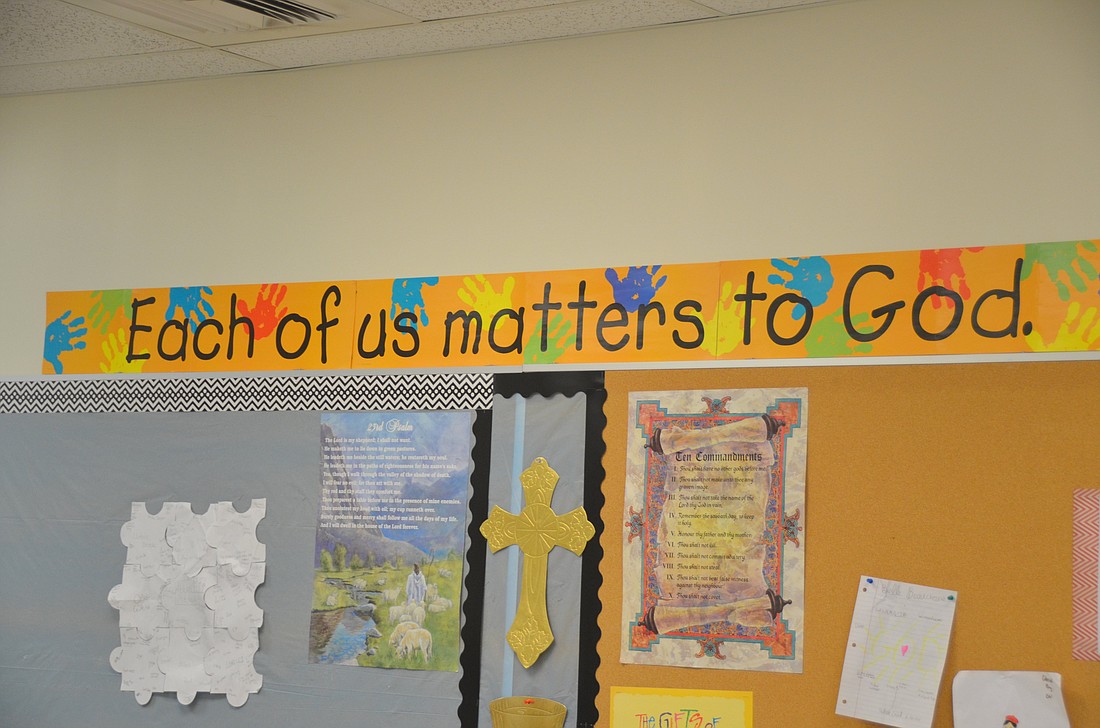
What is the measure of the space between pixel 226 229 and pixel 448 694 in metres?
1.33

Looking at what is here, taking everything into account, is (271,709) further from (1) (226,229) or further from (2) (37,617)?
(1) (226,229)

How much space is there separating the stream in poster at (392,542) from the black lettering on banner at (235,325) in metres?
0.36

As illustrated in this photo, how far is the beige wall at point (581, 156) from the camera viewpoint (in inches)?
88.0

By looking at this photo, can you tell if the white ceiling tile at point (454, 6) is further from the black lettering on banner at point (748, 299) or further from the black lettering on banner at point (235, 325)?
the black lettering on banner at point (235, 325)

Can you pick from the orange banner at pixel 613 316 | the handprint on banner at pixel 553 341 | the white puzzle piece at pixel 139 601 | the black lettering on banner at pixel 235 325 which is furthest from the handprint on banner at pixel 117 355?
the handprint on banner at pixel 553 341

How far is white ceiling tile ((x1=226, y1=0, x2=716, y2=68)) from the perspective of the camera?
8.09 feet

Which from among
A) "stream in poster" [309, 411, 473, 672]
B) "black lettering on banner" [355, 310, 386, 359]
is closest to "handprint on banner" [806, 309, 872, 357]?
"stream in poster" [309, 411, 473, 672]

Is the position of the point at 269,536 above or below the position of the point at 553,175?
below

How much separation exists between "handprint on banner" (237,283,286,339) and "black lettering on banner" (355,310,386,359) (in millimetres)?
230

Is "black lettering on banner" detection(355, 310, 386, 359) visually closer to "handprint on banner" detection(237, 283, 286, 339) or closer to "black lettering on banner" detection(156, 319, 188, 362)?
"handprint on banner" detection(237, 283, 286, 339)

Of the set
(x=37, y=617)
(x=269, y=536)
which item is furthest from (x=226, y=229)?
(x=37, y=617)

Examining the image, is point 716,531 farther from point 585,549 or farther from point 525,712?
point 525,712

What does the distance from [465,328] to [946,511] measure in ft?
3.79

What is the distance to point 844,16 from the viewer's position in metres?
2.38
